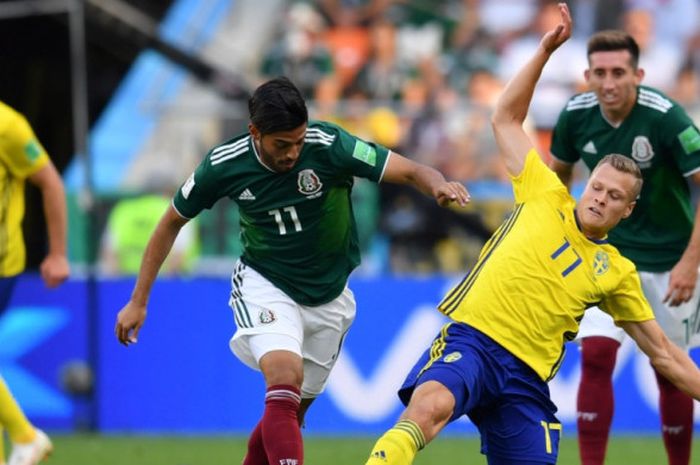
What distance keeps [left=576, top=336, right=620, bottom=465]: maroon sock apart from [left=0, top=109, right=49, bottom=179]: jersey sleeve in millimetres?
3124

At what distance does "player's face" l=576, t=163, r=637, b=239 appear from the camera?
6.01 metres

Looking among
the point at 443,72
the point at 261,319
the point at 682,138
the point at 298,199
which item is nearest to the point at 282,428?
the point at 261,319

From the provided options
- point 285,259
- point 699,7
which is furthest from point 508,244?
point 699,7

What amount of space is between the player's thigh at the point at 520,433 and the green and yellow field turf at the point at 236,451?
296 cm

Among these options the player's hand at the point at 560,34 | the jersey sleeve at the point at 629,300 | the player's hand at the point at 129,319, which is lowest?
the player's hand at the point at 129,319

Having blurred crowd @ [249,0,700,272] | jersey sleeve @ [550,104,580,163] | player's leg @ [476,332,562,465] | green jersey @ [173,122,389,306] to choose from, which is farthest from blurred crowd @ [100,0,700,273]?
player's leg @ [476,332,562,465]

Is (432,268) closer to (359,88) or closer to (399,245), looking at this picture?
(399,245)

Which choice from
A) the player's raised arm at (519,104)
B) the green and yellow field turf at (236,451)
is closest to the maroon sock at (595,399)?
the green and yellow field turf at (236,451)

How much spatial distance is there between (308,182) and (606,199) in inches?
54.6

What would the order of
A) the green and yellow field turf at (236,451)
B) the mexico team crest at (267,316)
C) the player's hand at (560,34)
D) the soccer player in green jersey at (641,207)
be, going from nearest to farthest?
the player's hand at (560,34)
the mexico team crest at (267,316)
the soccer player in green jersey at (641,207)
the green and yellow field turf at (236,451)

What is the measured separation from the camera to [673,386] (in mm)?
7656

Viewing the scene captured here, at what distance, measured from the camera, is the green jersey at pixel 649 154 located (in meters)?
7.39

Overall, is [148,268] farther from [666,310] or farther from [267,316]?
[666,310]

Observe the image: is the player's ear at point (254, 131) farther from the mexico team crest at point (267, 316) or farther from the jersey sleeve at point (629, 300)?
the jersey sleeve at point (629, 300)
